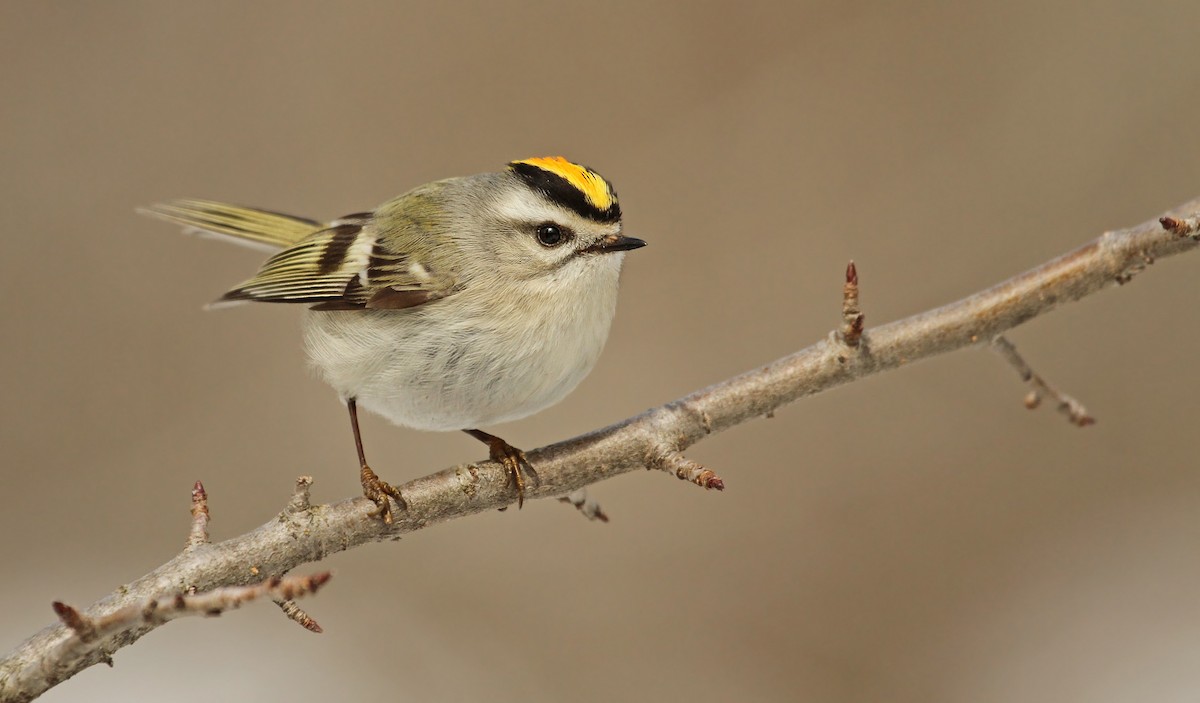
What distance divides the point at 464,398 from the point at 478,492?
0.53 ft

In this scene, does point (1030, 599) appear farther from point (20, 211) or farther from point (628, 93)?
point (20, 211)

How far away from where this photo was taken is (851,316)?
→ 66.7 inches

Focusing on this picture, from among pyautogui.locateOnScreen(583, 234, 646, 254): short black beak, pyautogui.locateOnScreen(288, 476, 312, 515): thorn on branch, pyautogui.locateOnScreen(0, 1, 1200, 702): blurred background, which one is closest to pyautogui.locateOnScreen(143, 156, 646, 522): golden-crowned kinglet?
pyautogui.locateOnScreen(583, 234, 646, 254): short black beak

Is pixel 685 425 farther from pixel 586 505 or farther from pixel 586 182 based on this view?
pixel 586 182

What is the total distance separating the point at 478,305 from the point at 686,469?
0.48 m

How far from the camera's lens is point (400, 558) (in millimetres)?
3355

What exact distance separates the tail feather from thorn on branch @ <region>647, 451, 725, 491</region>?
1.05m

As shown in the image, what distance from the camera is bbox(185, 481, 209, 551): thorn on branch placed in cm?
147

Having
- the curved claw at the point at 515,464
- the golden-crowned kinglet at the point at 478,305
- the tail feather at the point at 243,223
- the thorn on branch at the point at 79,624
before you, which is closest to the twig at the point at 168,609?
the thorn on branch at the point at 79,624

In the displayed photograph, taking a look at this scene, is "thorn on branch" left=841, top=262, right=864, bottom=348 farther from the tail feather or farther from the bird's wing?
the tail feather

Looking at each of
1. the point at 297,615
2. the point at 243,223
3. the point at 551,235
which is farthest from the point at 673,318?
the point at 297,615

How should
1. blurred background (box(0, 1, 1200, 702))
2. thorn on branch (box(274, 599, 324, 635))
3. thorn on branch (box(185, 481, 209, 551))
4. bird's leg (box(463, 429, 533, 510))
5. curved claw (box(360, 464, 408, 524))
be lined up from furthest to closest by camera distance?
blurred background (box(0, 1, 1200, 702)) → bird's leg (box(463, 429, 533, 510)) → curved claw (box(360, 464, 408, 524)) → thorn on branch (box(185, 481, 209, 551)) → thorn on branch (box(274, 599, 324, 635))

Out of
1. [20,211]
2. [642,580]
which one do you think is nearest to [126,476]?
[20,211]

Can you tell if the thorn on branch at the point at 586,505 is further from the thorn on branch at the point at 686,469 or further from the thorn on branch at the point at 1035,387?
the thorn on branch at the point at 1035,387
